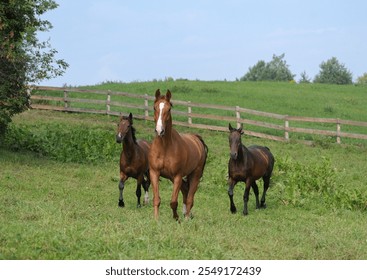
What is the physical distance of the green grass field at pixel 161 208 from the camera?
7.82 meters

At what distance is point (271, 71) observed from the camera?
98.3 metres

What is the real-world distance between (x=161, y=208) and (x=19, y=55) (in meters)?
8.90

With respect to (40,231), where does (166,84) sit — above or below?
above

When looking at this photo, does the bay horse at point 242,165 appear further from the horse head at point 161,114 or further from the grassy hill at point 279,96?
the grassy hill at point 279,96

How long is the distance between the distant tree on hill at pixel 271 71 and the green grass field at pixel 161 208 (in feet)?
225

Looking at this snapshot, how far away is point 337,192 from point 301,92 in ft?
112

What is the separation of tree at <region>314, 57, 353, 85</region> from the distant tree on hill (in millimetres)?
7083

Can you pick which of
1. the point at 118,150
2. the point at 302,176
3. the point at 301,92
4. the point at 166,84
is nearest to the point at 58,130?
the point at 118,150

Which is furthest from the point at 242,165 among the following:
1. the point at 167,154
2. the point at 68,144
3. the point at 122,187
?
the point at 68,144

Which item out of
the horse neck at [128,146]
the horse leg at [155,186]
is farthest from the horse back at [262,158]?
the horse leg at [155,186]

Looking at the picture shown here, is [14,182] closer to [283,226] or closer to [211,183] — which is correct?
[211,183]

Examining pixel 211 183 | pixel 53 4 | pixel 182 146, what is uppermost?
pixel 53 4

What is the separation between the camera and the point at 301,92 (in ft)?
159

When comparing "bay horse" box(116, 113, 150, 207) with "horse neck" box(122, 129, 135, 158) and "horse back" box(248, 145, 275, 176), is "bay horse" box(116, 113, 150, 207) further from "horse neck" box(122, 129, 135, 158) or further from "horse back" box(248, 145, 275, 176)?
"horse back" box(248, 145, 275, 176)
